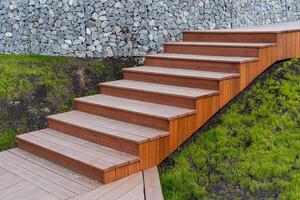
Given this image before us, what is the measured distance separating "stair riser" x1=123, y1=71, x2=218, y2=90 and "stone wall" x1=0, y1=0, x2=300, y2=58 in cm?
86

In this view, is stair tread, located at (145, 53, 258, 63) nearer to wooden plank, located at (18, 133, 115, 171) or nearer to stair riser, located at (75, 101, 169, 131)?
stair riser, located at (75, 101, 169, 131)

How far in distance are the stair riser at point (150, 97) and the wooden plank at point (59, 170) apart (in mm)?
1244

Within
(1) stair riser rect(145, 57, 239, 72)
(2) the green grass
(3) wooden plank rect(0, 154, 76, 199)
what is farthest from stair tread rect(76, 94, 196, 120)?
(3) wooden plank rect(0, 154, 76, 199)

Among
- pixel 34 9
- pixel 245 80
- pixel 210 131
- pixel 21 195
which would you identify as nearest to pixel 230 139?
pixel 210 131

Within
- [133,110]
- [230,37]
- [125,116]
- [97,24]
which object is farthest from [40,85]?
[230,37]

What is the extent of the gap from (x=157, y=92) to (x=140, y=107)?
0.27 m

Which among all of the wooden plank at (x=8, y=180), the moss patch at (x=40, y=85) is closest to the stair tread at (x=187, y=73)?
the moss patch at (x=40, y=85)

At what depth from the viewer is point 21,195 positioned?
3.28 m

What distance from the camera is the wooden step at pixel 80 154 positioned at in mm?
3488

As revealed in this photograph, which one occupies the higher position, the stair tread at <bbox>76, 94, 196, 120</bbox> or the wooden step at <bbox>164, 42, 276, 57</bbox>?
the wooden step at <bbox>164, 42, 276, 57</bbox>

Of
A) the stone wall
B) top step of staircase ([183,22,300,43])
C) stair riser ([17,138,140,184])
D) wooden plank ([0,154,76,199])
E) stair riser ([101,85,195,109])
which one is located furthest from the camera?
the stone wall

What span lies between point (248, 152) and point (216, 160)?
31 centimetres

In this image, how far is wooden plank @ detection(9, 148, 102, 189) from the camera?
3.48 meters

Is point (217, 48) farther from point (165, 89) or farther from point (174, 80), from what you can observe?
point (165, 89)
